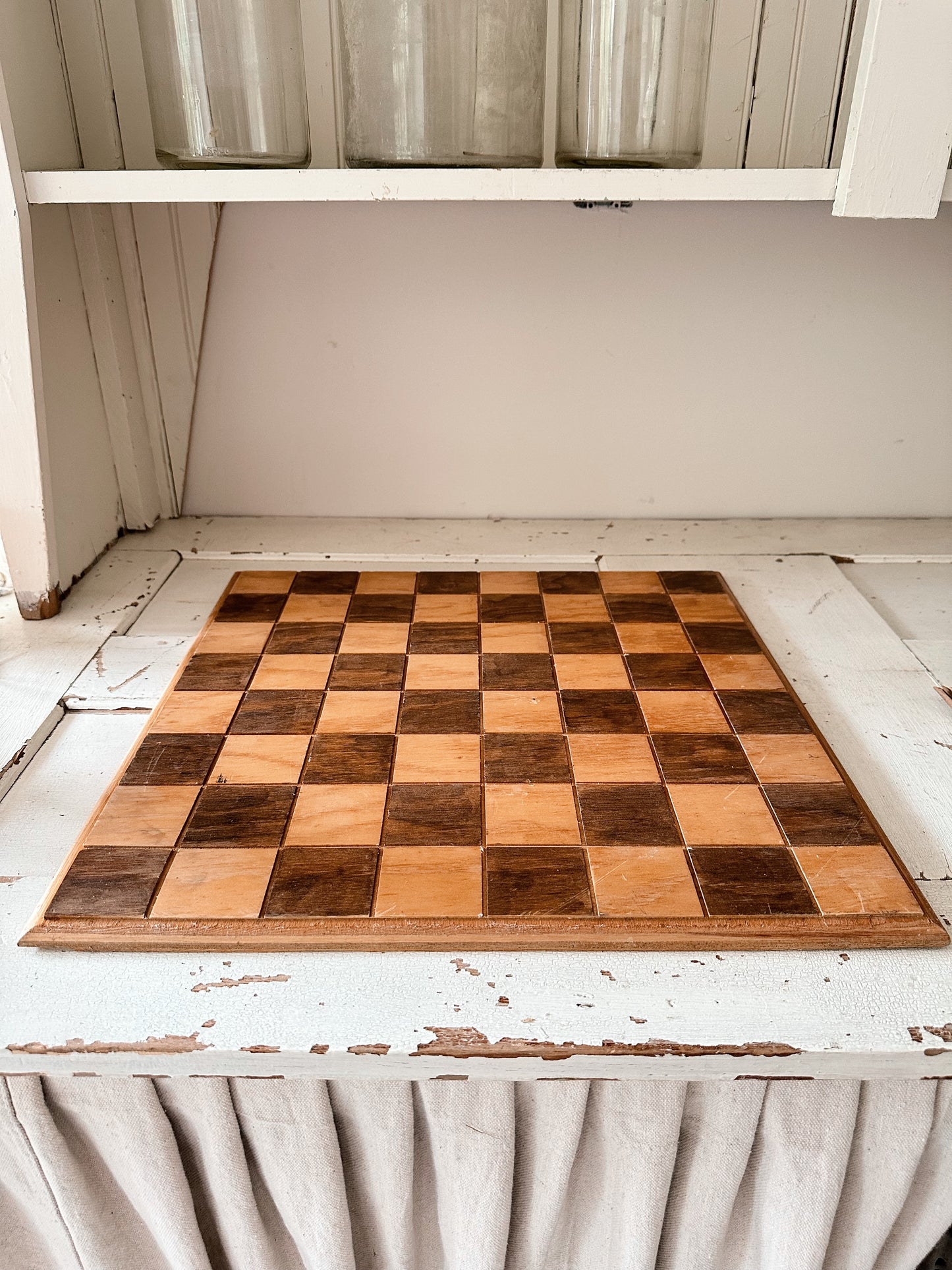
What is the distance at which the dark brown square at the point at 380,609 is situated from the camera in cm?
103

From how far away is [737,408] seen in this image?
1283 mm

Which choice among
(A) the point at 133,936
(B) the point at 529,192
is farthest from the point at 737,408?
(A) the point at 133,936

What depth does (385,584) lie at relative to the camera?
111cm

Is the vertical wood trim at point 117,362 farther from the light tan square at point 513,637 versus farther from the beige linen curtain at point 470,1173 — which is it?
the beige linen curtain at point 470,1173

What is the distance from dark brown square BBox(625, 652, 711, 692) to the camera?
896 millimetres

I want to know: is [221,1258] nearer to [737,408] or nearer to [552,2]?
[737,408]

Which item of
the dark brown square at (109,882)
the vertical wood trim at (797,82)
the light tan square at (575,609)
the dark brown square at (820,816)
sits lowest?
the light tan square at (575,609)

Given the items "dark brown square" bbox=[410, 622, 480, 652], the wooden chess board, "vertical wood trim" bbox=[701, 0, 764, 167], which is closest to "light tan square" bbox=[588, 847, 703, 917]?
the wooden chess board

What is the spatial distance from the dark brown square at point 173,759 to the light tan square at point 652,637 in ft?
1.41

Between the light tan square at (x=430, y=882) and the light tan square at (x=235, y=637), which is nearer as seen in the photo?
the light tan square at (x=430, y=882)

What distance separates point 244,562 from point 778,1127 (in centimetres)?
87

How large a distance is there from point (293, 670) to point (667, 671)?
0.37 meters

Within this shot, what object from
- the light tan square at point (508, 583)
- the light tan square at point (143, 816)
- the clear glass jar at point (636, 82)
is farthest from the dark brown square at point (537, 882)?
the clear glass jar at point (636, 82)

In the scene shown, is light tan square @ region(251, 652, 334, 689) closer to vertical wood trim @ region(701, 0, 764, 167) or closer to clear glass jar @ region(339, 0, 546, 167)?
clear glass jar @ region(339, 0, 546, 167)
